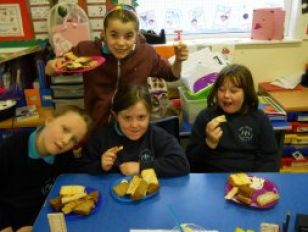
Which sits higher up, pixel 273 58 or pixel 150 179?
pixel 273 58

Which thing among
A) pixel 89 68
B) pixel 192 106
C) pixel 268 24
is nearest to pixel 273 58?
pixel 268 24

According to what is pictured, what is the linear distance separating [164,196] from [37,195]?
0.60 meters

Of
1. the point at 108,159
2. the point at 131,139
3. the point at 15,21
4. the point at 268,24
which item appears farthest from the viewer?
the point at 268,24

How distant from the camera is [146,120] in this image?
57.8 inches

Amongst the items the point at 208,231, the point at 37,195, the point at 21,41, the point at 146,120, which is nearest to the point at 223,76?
the point at 146,120

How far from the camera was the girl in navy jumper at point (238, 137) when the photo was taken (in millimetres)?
1636

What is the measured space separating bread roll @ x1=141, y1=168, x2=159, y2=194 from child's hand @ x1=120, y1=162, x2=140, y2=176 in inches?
1.9

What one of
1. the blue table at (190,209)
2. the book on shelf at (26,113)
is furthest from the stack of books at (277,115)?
the book on shelf at (26,113)

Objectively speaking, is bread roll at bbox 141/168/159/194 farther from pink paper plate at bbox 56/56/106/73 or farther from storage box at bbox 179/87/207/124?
storage box at bbox 179/87/207/124

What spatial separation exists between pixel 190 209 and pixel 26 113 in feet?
5.22

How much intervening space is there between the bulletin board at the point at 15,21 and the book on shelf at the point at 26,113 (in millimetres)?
544

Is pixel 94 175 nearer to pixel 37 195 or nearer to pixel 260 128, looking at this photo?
pixel 37 195

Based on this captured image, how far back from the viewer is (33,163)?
4.57 ft

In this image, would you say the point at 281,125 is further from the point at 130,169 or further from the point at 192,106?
the point at 130,169
